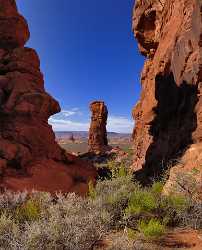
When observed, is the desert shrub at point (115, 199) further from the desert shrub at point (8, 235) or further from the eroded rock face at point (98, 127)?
the eroded rock face at point (98, 127)

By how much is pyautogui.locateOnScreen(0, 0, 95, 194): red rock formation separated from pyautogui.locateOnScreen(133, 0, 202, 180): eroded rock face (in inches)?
184


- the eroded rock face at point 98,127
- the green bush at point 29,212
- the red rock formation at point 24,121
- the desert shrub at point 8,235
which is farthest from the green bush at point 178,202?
the eroded rock face at point 98,127

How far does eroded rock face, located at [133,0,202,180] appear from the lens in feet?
45.0

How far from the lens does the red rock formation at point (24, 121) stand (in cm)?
1616

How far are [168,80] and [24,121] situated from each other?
27.4 ft

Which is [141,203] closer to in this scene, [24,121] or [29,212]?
[29,212]

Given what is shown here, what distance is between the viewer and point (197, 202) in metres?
6.77

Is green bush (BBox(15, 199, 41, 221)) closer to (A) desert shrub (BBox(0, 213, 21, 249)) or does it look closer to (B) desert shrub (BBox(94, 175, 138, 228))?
(A) desert shrub (BBox(0, 213, 21, 249))

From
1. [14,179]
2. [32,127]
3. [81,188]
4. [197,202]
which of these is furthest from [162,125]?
[197,202]

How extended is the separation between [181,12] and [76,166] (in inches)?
417

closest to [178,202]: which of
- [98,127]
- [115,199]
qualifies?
[115,199]

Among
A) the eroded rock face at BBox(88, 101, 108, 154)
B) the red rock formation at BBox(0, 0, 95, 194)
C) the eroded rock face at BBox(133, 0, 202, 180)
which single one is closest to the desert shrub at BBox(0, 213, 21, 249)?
the eroded rock face at BBox(133, 0, 202, 180)

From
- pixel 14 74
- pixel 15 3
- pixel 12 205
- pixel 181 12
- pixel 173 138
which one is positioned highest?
pixel 15 3

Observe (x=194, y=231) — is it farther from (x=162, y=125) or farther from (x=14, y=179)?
(x=162, y=125)
